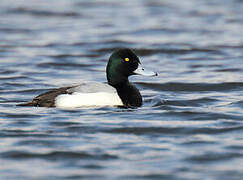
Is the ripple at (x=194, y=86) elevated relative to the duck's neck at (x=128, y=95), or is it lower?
lower

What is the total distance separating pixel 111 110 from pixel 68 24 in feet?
36.6

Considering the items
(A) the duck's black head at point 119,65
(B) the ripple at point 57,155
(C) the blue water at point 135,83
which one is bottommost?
(C) the blue water at point 135,83

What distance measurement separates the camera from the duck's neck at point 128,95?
10695mm

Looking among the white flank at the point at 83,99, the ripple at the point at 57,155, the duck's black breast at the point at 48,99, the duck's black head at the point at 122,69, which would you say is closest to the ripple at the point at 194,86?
the duck's black head at the point at 122,69

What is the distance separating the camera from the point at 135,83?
13836 mm

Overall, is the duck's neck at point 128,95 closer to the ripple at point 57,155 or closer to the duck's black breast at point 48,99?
the duck's black breast at point 48,99

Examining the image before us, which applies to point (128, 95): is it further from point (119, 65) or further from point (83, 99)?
point (83, 99)

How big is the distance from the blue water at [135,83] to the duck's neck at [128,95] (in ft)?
0.73

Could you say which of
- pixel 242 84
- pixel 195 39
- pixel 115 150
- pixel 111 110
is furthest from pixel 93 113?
pixel 195 39

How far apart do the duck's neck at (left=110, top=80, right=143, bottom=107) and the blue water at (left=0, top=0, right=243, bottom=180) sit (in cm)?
22

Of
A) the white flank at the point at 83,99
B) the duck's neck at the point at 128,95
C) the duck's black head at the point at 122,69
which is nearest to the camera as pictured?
the white flank at the point at 83,99

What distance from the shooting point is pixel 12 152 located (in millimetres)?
8250

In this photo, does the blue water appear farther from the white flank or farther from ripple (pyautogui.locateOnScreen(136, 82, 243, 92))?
the white flank

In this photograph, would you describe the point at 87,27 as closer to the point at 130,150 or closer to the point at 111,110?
the point at 111,110
